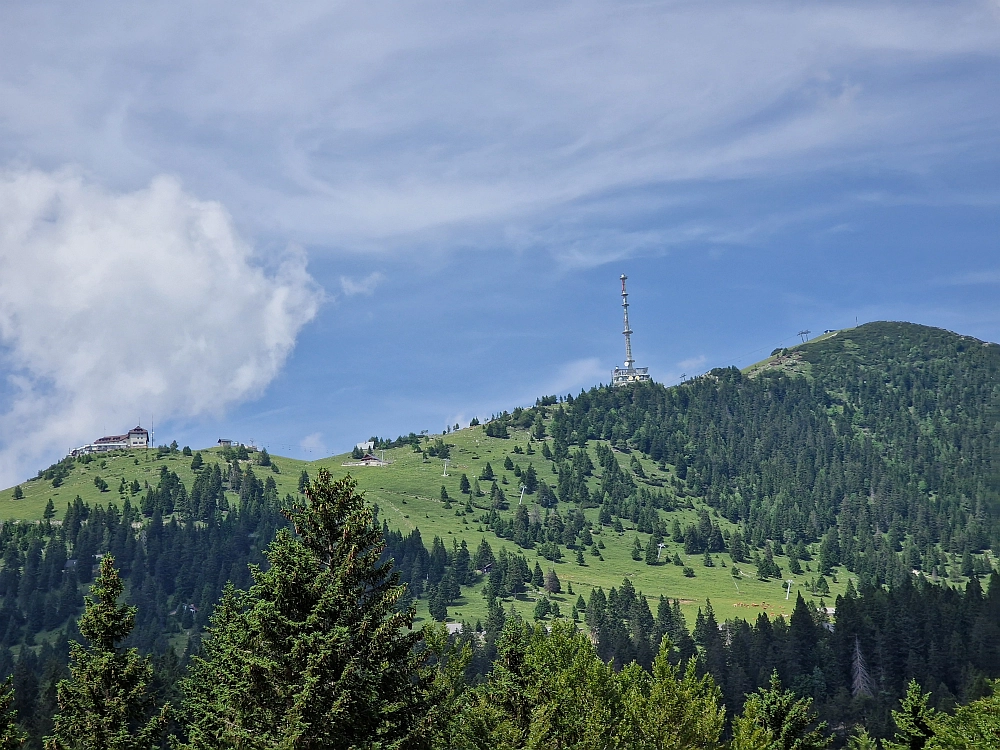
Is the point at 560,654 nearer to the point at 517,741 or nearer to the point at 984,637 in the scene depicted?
the point at 517,741

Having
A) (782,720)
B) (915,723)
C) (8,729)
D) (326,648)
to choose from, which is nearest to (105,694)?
(8,729)

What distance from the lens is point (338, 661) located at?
3916 cm

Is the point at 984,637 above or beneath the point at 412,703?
beneath

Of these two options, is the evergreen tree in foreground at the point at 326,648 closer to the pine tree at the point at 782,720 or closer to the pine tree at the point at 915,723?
the pine tree at the point at 782,720

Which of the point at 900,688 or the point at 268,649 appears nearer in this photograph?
the point at 268,649

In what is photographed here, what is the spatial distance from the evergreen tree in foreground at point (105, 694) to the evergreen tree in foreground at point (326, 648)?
5.88 m

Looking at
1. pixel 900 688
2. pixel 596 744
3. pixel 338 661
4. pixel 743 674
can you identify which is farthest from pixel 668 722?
pixel 900 688

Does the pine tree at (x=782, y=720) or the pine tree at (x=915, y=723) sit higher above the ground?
the pine tree at (x=782, y=720)

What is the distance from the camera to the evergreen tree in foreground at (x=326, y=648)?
38094mm

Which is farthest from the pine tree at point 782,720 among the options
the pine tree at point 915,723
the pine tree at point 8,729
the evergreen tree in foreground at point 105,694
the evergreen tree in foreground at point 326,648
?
the pine tree at point 8,729

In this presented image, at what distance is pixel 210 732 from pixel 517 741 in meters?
17.4

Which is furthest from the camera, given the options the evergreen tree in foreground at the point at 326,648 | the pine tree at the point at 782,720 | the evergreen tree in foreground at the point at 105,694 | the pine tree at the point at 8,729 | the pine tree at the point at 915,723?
the pine tree at the point at 915,723

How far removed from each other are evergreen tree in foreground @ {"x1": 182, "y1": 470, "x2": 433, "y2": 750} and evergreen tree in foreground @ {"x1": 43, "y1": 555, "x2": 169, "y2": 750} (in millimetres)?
5883

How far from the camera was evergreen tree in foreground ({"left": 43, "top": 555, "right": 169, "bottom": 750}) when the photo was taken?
1791 inches
